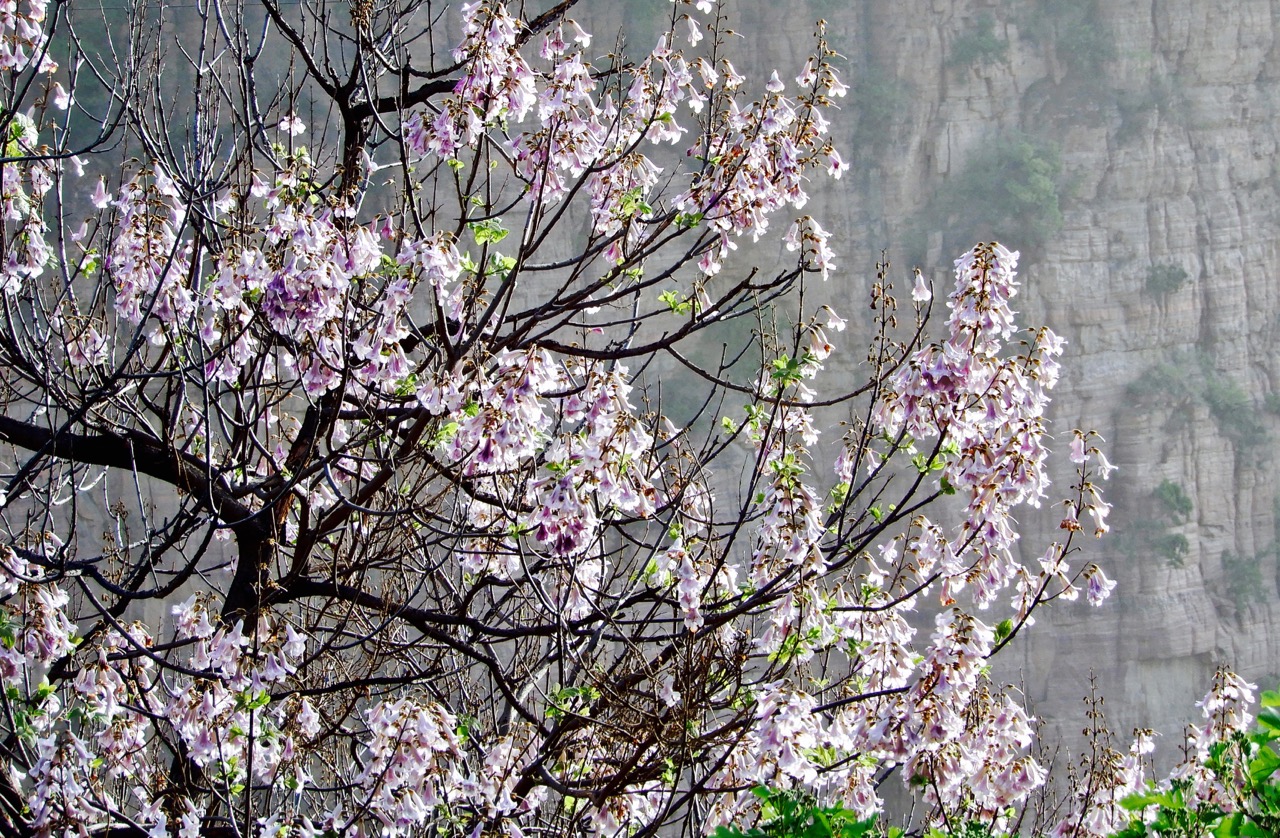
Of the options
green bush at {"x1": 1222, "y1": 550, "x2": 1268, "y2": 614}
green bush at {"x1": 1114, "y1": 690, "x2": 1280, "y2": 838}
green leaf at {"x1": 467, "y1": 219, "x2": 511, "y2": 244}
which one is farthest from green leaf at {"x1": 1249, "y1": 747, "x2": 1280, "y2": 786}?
green bush at {"x1": 1222, "y1": 550, "x2": 1268, "y2": 614}

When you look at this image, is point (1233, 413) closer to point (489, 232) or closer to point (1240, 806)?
point (489, 232)

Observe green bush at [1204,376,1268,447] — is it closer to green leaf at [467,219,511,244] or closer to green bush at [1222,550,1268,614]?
green bush at [1222,550,1268,614]

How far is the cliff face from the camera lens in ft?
60.0

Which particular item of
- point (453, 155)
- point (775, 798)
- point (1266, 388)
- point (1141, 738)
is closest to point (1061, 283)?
point (1266, 388)

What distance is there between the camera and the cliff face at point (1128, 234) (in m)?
18.3

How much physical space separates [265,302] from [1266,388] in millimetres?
19232

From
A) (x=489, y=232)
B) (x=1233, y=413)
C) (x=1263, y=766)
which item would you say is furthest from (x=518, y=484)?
(x=1233, y=413)

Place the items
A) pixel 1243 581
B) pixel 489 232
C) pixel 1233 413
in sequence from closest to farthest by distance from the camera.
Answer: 1. pixel 489 232
2. pixel 1243 581
3. pixel 1233 413

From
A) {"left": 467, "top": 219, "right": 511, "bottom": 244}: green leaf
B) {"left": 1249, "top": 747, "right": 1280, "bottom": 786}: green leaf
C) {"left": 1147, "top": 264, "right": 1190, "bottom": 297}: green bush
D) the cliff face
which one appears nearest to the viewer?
{"left": 1249, "top": 747, "right": 1280, "bottom": 786}: green leaf

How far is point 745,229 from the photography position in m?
3.51

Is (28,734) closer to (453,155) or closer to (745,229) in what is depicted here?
(453,155)

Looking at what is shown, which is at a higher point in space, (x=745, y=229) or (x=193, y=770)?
(x=745, y=229)

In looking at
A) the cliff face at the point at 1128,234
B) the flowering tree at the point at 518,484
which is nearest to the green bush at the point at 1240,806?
the flowering tree at the point at 518,484

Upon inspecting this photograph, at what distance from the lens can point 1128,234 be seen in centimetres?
1922
